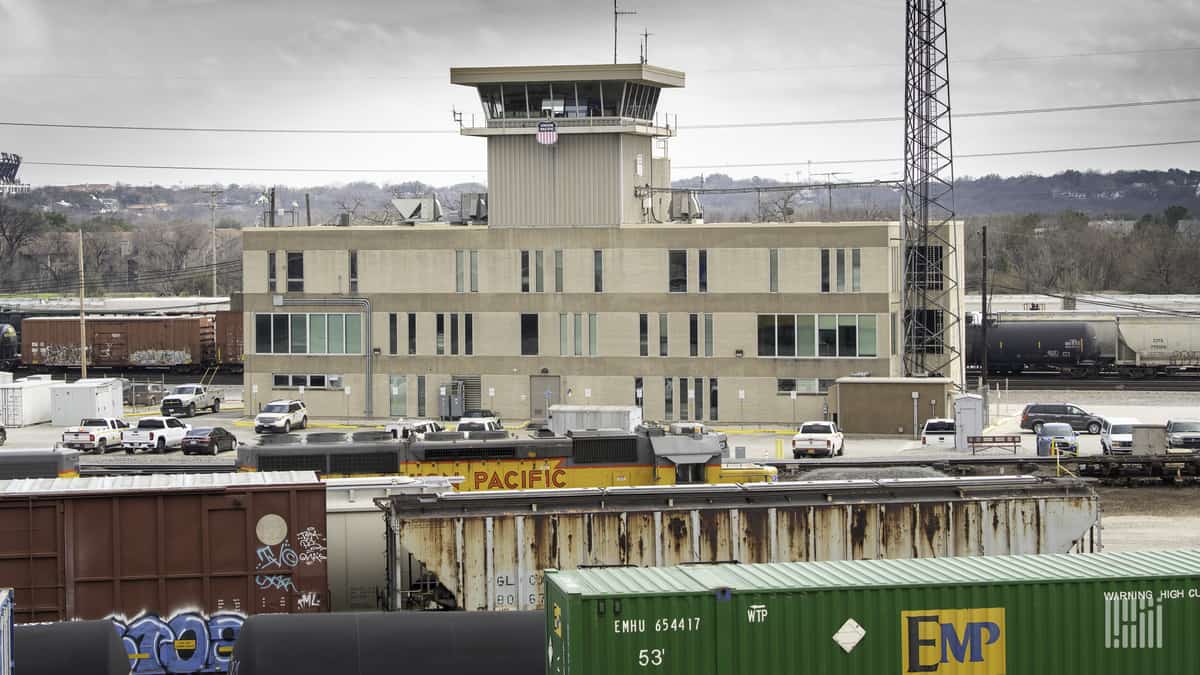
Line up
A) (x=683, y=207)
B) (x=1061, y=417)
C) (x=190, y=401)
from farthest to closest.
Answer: (x=683, y=207) < (x=190, y=401) < (x=1061, y=417)

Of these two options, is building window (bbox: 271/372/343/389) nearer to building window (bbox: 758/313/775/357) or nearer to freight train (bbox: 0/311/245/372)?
building window (bbox: 758/313/775/357)

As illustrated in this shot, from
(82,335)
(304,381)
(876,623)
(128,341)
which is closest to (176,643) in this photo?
(876,623)

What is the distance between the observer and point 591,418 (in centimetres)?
5384

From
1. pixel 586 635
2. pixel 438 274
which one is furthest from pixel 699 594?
pixel 438 274

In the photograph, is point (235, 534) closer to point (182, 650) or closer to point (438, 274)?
point (182, 650)

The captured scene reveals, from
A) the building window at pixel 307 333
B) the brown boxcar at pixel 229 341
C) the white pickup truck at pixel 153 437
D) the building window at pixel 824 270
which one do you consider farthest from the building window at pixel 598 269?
the brown boxcar at pixel 229 341

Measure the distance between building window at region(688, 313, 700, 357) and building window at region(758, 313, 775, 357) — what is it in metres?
2.70

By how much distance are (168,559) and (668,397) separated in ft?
142

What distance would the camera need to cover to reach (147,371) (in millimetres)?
90750

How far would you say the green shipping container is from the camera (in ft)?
→ 56.4

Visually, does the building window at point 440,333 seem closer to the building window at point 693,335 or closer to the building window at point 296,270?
the building window at point 296,270

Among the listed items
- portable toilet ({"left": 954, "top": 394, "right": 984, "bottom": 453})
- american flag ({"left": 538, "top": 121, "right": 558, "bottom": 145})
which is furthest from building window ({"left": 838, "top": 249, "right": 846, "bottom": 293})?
american flag ({"left": 538, "top": 121, "right": 558, "bottom": 145})

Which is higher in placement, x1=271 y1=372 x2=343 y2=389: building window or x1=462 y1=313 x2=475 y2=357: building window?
x1=462 y1=313 x2=475 y2=357: building window

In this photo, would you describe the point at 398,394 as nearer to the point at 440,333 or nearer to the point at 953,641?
the point at 440,333
